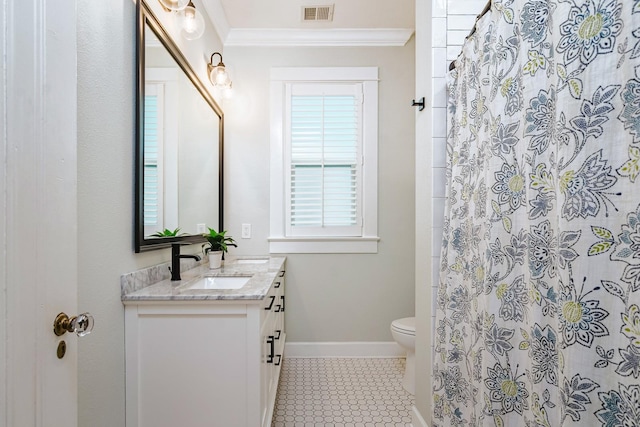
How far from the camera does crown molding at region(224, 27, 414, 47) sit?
106 inches

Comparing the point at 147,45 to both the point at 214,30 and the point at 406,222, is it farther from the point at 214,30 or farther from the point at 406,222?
the point at 406,222

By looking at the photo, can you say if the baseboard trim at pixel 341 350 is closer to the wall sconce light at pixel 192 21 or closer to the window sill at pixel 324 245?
the window sill at pixel 324 245

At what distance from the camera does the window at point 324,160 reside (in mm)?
2744

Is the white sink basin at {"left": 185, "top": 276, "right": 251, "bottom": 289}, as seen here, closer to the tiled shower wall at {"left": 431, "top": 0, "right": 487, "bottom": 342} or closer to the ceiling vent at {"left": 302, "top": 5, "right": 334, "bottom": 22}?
the tiled shower wall at {"left": 431, "top": 0, "right": 487, "bottom": 342}

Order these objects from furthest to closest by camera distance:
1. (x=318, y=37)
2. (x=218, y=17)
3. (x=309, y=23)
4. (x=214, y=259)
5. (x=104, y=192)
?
(x=318, y=37) → (x=309, y=23) → (x=218, y=17) → (x=214, y=259) → (x=104, y=192)

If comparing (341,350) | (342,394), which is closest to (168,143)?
(342,394)

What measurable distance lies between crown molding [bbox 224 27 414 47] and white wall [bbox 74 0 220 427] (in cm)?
154

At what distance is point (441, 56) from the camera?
1484 millimetres

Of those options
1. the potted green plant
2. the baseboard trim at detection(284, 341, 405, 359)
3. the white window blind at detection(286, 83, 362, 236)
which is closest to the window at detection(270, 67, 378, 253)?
the white window blind at detection(286, 83, 362, 236)

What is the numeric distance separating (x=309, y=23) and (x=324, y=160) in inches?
43.5

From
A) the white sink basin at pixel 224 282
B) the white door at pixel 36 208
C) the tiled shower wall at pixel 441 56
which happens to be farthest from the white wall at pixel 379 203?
the white door at pixel 36 208

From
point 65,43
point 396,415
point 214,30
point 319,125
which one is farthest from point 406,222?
point 65,43

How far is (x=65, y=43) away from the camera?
72 cm

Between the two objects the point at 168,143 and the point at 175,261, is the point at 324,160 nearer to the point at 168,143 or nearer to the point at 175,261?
the point at 168,143
